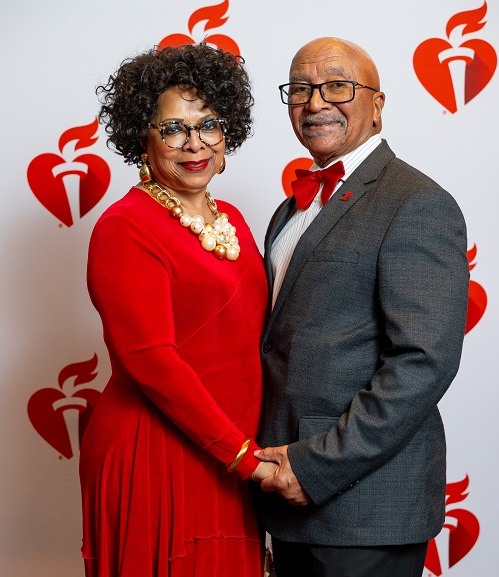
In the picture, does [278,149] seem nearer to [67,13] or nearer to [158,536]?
[67,13]

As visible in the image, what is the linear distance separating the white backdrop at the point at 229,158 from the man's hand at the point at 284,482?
3.90ft

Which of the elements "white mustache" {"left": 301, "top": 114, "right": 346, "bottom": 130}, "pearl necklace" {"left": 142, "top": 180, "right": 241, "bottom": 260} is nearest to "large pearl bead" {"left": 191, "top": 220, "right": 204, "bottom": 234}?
"pearl necklace" {"left": 142, "top": 180, "right": 241, "bottom": 260}

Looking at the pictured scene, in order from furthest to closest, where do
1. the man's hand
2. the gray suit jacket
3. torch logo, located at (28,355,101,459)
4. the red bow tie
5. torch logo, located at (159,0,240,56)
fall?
torch logo, located at (28,355,101,459) < torch logo, located at (159,0,240,56) < the red bow tie < the man's hand < the gray suit jacket

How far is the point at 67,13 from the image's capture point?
110 inches

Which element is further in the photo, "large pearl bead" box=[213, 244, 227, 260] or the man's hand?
"large pearl bead" box=[213, 244, 227, 260]

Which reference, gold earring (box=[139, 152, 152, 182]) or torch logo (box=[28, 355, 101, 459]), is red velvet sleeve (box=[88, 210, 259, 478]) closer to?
gold earring (box=[139, 152, 152, 182])

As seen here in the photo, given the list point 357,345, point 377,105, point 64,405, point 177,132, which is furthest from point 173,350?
point 64,405

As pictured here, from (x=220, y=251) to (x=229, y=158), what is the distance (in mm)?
1001

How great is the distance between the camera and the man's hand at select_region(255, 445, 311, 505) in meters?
1.72

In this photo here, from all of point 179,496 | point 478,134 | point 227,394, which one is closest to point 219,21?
point 478,134

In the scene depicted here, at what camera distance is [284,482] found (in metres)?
1.72

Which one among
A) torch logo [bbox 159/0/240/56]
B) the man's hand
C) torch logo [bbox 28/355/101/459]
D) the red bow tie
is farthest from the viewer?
torch logo [bbox 28/355/101/459]

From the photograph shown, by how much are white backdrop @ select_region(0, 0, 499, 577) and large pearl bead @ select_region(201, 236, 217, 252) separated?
935 millimetres

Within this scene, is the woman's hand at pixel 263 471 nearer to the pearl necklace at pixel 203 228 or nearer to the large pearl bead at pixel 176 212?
the pearl necklace at pixel 203 228
